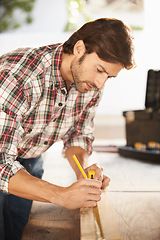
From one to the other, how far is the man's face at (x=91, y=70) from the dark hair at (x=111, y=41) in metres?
0.03

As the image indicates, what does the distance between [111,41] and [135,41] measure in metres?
5.41

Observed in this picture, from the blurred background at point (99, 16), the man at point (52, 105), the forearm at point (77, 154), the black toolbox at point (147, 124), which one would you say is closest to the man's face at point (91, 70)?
the man at point (52, 105)

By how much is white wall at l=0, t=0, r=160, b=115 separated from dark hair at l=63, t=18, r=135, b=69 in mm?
5125

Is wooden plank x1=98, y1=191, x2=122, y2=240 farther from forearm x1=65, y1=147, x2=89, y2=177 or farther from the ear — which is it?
the ear

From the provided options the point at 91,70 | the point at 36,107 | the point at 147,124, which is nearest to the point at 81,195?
the point at 36,107

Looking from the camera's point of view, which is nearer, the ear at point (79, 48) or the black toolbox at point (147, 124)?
the ear at point (79, 48)

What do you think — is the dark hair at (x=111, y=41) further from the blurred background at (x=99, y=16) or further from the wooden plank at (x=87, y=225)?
the blurred background at (x=99, y=16)

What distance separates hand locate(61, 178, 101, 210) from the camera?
1107 millimetres

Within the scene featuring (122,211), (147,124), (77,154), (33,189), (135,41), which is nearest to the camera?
(33,189)

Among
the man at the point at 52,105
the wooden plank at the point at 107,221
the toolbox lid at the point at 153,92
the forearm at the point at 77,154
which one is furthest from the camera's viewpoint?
the toolbox lid at the point at 153,92

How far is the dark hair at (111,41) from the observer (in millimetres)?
1335

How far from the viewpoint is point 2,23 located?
6578 millimetres

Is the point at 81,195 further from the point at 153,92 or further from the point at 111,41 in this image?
the point at 153,92

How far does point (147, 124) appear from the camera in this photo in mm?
2711
